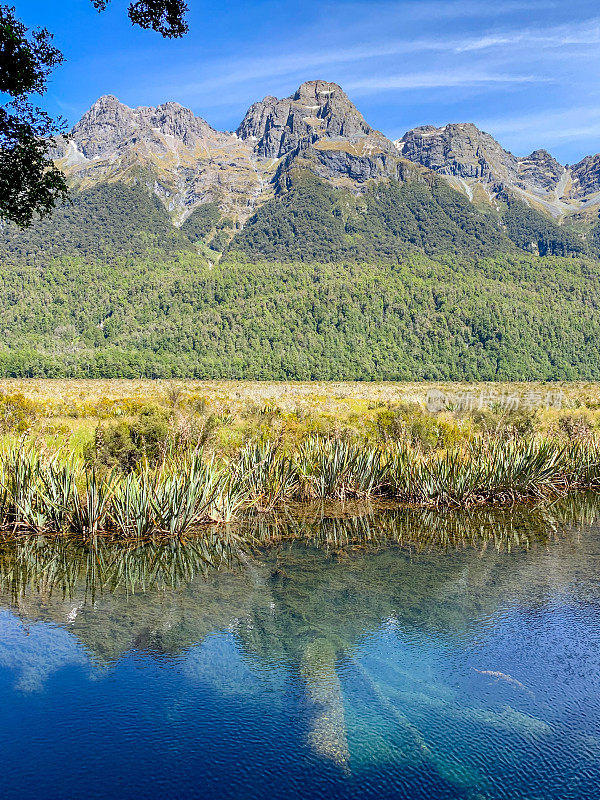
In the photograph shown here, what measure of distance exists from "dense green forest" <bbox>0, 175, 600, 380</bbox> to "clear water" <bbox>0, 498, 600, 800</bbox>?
281 feet

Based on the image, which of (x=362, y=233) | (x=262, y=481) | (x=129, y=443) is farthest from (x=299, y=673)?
(x=362, y=233)

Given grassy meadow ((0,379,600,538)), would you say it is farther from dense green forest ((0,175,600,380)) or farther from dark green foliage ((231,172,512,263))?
dark green foliage ((231,172,512,263))

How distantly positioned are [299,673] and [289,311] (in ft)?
396

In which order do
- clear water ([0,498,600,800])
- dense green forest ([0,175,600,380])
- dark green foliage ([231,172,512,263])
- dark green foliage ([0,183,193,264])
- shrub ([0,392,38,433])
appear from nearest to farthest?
clear water ([0,498,600,800]), shrub ([0,392,38,433]), dense green forest ([0,175,600,380]), dark green foliage ([0,183,193,264]), dark green foliage ([231,172,512,263])

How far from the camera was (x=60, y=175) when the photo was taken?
34.3 ft

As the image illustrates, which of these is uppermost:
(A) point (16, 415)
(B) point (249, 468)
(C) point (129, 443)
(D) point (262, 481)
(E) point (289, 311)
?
(E) point (289, 311)

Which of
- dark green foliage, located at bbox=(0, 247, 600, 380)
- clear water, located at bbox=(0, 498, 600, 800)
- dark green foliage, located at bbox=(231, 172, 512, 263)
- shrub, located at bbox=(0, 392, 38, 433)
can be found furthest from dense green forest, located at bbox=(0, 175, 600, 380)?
clear water, located at bbox=(0, 498, 600, 800)

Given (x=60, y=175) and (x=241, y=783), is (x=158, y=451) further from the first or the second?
(x=241, y=783)

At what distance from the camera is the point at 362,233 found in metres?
187

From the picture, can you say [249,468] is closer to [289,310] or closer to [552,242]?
[289,310]

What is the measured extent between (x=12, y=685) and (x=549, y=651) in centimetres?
528

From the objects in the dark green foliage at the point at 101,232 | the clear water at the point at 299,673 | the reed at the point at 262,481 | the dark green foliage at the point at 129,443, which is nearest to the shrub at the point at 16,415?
the dark green foliage at the point at 129,443

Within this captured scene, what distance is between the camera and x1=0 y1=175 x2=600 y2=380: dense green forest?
4296 inches

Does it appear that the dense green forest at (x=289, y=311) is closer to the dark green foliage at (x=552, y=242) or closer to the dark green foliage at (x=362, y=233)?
the dark green foliage at (x=362, y=233)
